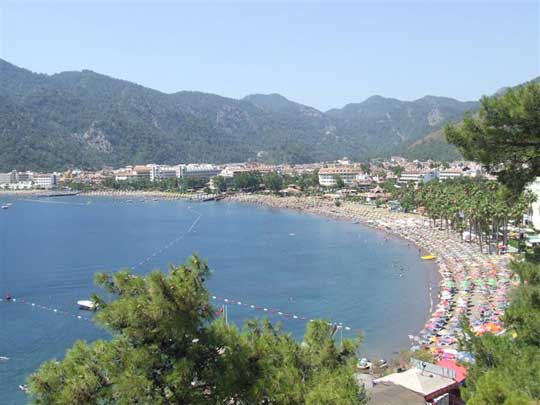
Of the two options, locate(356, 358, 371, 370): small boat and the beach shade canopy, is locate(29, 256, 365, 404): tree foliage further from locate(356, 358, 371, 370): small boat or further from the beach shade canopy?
the beach shade canopy

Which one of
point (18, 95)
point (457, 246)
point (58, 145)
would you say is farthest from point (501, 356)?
point (18, 95)

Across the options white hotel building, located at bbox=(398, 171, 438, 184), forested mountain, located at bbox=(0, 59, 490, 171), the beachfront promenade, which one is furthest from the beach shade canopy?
forested mountain, located at bbox=(0, 59, 490, 171)

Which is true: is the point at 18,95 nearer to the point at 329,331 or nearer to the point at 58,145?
the point at 58,145

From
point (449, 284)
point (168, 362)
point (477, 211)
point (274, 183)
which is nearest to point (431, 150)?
point (274, 183)

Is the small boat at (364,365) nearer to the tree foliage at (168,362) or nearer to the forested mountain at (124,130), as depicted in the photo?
the tree foliage at (168,362)

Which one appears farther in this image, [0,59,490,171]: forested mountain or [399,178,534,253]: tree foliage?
[0,59,490,171]: forested mountain

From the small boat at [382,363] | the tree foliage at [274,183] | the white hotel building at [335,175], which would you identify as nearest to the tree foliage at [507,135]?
the small boat at [382,363]

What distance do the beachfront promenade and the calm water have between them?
764 mm

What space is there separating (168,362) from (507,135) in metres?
4.01

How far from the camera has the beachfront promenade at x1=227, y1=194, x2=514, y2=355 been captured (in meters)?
15.4

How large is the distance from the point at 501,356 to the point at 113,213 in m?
51.2

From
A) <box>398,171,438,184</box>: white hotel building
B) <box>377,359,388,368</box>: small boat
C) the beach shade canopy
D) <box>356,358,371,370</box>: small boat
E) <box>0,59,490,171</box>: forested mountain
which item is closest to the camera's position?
<box>356,358,371,370</box>: small boat

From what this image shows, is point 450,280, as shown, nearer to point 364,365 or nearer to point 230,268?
point 364,365

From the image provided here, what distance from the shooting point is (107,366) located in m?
4.46
